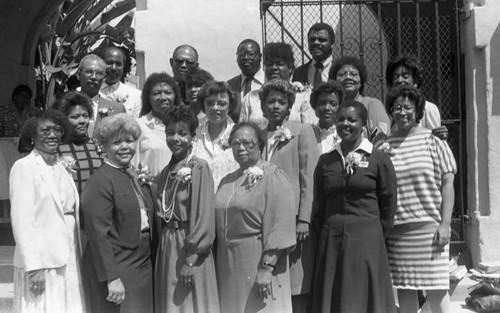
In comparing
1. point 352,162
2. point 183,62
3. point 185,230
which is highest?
point 183,62

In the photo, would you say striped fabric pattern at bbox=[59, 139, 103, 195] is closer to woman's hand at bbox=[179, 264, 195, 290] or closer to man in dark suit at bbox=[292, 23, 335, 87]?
woman's hand at bbox=[179, 264, 195, 290]

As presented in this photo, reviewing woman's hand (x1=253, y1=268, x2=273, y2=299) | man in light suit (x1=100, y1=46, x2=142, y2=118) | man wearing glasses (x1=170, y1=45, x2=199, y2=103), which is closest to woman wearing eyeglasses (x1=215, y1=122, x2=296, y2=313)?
woman's hand (x1=253, y1=268, x2=273, y2=299)

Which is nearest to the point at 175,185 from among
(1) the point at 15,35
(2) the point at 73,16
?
(1) the point at 15,35

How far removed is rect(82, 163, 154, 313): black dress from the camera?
17.3 ft

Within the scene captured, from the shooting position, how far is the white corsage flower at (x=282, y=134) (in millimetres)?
5816

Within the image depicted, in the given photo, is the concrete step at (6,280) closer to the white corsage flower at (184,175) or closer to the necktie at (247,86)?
the white corsage flower at (184,175)

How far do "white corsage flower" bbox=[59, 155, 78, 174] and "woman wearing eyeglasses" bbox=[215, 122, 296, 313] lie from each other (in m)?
1.08

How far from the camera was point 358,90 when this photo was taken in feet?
21.5

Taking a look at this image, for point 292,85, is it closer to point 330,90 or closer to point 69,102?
point 330,90

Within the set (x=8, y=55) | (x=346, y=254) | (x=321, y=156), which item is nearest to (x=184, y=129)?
(x=321, y=156)

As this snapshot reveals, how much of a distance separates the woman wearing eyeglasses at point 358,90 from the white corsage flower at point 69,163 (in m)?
2.25

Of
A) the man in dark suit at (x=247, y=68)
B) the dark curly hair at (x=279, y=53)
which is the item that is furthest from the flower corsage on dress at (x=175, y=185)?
the dark curly hair at (x=279, y=53)

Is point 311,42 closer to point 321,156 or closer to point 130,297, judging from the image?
point 321,156

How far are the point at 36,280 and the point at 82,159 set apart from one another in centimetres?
100
